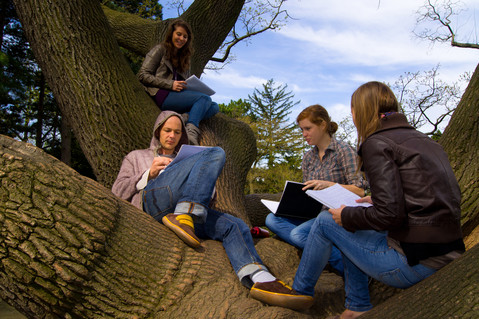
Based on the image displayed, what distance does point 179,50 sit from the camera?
4062mm

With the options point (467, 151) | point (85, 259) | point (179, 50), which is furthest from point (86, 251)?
point (467, 151)

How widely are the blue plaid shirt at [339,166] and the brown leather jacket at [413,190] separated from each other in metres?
1.27

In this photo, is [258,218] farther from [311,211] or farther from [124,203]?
[124,203]

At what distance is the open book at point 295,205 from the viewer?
10.1 ft

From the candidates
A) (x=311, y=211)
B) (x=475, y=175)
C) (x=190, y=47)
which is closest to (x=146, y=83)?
(x=190, y=47)

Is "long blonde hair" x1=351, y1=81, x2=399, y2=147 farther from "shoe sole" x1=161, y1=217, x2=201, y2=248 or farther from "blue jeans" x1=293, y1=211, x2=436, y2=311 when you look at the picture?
"shoe sole" x1=161, y1=217, x2=201, y2=248

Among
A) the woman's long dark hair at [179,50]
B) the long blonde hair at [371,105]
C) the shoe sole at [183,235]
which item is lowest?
the shoe sole at [183,235]

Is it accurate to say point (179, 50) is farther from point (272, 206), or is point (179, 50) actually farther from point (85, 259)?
point (85, 259)

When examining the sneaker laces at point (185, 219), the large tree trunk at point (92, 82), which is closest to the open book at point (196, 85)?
the large tree trunk at point (92, 82)

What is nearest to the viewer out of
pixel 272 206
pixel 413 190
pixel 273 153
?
pixel 413 190

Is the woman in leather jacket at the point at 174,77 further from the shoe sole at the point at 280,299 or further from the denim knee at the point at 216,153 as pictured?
the shoe sole at the point at 280,299

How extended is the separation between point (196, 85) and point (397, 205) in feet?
8.99

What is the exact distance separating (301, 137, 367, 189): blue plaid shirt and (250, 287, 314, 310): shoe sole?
1237 mm

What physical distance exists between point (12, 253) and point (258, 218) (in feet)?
17.1
